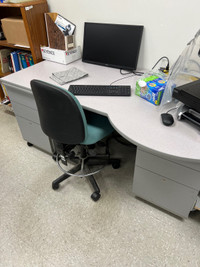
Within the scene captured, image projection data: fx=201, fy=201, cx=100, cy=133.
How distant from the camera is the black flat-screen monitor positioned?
1.54 meters

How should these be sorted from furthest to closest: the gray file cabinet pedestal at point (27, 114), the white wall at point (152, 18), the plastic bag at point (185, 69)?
the gray file cabinet pedestal at point (27, 114) → the white wall at point (152, 18) → the plastic bag at point (185, 69)

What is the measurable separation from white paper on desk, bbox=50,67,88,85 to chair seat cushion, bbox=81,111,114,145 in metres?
0.29

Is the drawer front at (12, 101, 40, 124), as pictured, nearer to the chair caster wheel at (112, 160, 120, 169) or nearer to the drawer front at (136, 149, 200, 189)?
the chair caster wheel at (112, 160, 120, 169)

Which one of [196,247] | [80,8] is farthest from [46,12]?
[196,247]

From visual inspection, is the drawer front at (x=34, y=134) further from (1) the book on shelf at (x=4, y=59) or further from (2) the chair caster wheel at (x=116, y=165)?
(1) the book on shelf at (x=4, y=59)

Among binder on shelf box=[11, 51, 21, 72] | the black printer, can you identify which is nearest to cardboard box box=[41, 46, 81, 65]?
binder on shelf box=[11, 51, 21, 72]

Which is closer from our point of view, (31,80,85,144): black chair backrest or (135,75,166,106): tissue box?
(31,80,85,144): black chair backrest

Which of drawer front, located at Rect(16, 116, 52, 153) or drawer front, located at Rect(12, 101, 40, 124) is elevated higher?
drawer front, located at Rect(12, 101, 40, 124)

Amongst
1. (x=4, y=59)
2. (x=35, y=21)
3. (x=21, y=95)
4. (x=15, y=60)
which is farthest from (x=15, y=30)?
(x=21, y=95)

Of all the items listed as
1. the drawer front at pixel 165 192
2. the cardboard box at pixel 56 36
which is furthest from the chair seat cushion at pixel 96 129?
the cardboard box at pixel 56 36

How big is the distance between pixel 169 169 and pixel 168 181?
101 mm

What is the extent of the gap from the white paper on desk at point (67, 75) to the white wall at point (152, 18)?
19.2 inches

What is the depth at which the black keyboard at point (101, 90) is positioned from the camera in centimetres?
133

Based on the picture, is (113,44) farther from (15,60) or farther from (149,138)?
(15,60)
